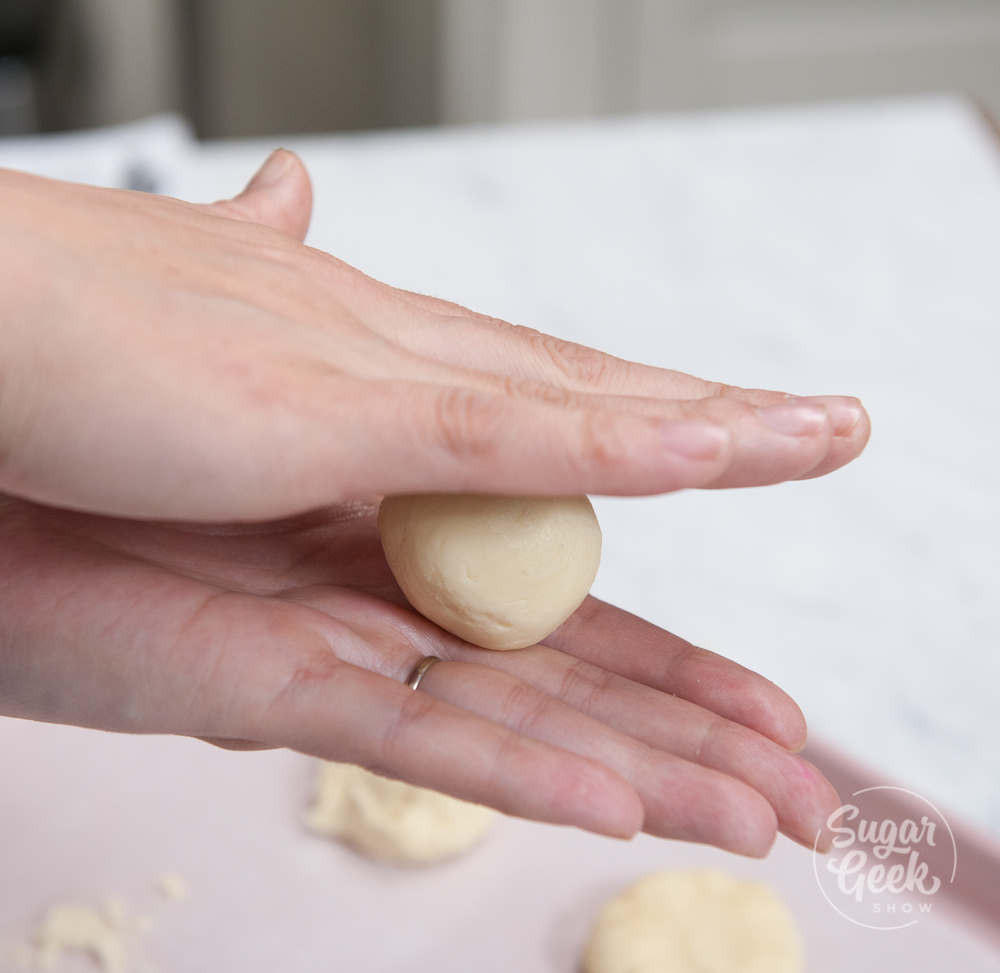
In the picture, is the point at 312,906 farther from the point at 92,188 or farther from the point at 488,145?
the point at 488,145

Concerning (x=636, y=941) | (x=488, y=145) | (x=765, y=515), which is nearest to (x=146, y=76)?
(x=488, y=145)

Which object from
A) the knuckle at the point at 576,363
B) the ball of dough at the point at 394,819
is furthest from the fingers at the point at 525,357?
the ball of dough at the point at 394,819

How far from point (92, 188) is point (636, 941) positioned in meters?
0.67

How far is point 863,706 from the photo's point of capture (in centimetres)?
108

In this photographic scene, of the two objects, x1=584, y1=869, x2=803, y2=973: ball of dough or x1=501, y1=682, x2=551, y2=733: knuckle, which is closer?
x1=501, y1=682, x2=551, y2=733: knuckle

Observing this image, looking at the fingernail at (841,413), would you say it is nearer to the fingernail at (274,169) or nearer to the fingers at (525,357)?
the fingers at (525,357)

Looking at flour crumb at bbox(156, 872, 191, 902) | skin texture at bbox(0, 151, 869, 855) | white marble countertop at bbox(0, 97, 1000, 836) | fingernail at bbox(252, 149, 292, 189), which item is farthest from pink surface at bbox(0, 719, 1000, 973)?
fingernail at bbox(252, 149, 292, 189)

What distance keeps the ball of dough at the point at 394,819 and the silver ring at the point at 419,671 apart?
0.24 meters

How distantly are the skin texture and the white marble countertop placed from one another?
0.40 metres

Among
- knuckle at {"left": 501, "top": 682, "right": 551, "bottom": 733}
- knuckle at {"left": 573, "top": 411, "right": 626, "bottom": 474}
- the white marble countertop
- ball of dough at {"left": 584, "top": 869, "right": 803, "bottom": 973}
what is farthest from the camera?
the white marble countertop

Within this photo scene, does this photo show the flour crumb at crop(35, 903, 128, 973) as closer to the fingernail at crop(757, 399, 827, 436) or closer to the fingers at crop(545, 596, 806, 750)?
the fingers at crop(545, 596, 806, 750)

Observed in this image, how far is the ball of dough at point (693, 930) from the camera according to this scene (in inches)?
34.9

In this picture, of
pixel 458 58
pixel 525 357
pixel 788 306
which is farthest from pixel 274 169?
pixel 458 58

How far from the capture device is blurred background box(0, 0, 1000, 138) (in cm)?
A: 270
